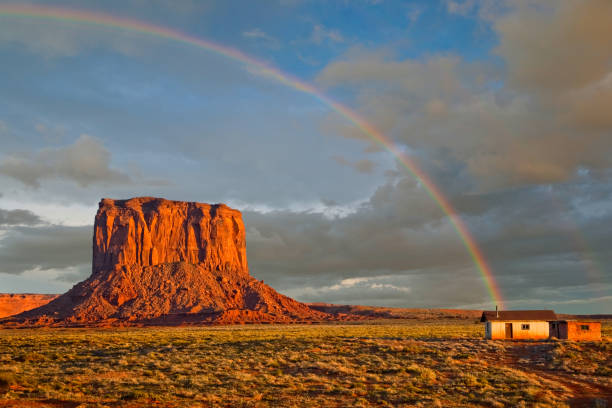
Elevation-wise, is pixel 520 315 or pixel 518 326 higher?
pixel 520 315

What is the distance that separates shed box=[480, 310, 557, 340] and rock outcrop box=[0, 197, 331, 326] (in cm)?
8172

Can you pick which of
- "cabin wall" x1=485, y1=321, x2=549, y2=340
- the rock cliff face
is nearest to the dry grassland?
"cabin wall" x1=485, y1=321, x2=549, y2=340

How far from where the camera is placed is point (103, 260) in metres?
146

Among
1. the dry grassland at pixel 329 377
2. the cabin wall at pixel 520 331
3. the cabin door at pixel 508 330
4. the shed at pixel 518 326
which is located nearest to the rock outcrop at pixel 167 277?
the shed at pixel 518 326

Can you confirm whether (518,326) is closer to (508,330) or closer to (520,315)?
(508,330)

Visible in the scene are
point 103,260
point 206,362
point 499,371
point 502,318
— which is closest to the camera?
point 499,371

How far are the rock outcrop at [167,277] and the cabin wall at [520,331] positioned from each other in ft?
269

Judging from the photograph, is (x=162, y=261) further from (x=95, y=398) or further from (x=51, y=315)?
(x=95, y=398)

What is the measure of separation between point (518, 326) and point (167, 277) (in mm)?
113396

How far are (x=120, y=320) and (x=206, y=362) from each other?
91.9 m

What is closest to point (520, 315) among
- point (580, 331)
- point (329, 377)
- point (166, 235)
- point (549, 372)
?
point (580, 331)

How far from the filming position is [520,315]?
4384cm

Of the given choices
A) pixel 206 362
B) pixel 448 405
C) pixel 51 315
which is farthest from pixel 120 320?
pixel 448 405

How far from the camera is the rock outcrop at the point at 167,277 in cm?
12288
